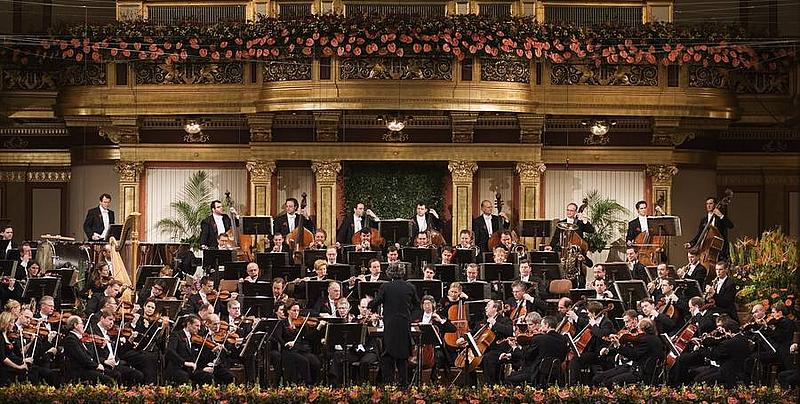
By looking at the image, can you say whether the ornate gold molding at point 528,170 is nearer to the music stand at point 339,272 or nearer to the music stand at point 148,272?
the music stand at point 339,272

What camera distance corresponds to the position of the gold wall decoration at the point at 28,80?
2305 cm

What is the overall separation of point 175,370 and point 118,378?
634mm

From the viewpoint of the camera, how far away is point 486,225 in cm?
2039

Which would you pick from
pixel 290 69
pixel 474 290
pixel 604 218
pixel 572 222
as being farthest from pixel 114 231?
pixel 604 218

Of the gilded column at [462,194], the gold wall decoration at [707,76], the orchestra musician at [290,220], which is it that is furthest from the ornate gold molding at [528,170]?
the orchestra musician at [290,220]

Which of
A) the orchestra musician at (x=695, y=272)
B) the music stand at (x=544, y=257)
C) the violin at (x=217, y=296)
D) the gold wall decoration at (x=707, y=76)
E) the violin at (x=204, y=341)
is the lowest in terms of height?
the violin at (x=204, y=341)

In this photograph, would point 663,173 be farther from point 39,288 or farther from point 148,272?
point 39,288

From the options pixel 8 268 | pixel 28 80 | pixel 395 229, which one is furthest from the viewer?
pixel 28 80

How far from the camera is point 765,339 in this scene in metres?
15.8

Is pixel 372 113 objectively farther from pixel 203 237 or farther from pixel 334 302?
pixel 334 302

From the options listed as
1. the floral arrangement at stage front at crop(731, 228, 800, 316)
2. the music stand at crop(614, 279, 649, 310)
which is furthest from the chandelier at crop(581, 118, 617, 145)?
the music stand at crop(614, 279, 649, 310)

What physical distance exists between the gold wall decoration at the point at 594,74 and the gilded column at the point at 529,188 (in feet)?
4.58

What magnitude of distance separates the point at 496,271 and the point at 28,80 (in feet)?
31.3

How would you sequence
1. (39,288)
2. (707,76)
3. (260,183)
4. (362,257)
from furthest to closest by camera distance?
(260,183), (707,76), (362,257), (39,288)
